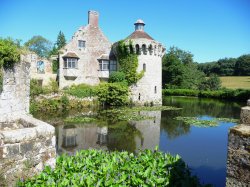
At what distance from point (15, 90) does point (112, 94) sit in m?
17.6

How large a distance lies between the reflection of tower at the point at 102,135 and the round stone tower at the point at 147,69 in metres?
14.3

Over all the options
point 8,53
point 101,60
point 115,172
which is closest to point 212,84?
point 101,60

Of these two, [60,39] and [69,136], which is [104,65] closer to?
[69,136]

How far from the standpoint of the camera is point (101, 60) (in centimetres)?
3250

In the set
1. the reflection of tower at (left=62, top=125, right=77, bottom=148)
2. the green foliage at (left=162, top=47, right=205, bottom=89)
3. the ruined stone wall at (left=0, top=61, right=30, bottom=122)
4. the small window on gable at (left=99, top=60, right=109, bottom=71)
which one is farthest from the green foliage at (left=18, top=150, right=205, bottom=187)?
the green foliage at (left=162, top=47, right=205, bottom=89)

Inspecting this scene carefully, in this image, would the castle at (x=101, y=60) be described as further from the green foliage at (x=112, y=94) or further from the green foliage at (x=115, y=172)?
the green foliage at (x=115, y=172)

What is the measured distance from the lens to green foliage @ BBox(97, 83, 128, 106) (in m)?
27.2

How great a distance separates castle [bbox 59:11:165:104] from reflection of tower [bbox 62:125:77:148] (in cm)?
1469

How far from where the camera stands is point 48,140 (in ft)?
16.8

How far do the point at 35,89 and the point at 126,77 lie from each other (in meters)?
11.2

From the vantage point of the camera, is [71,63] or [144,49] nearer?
[144,49]

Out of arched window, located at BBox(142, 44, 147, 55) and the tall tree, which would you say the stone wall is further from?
the tall tree

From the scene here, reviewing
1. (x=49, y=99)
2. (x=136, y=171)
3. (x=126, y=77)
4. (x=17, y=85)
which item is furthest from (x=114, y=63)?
(x=136, y=171)

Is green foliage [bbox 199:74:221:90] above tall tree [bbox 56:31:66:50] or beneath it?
beneath
